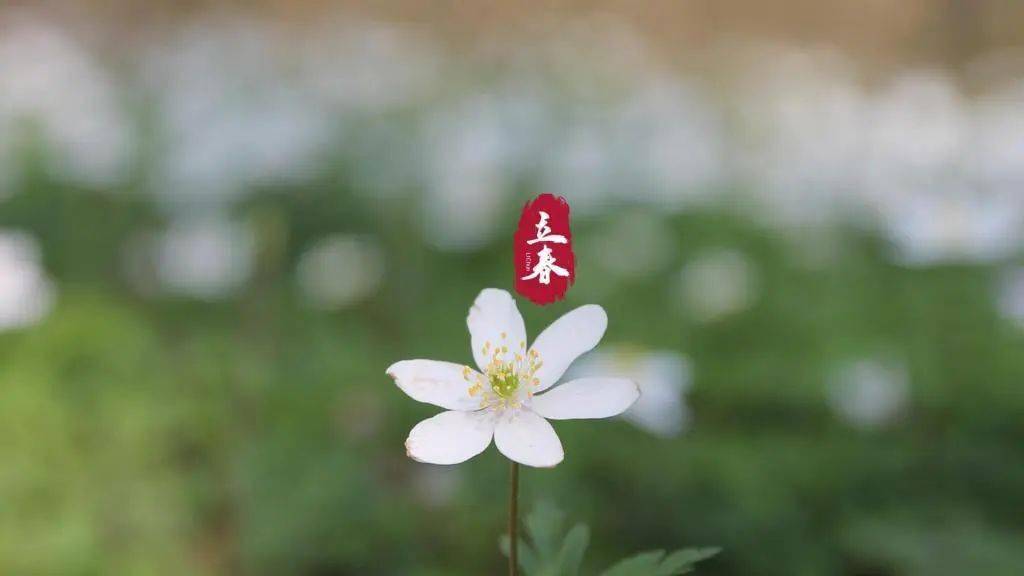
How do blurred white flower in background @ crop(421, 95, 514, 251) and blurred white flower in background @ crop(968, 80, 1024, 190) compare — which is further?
blurred white flower in background @ crop(421, 95, 514, 251)

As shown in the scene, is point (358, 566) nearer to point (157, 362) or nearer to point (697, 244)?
point (157, 362)

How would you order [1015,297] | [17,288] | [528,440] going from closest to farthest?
[528,440] < [1015,297] < [17,288]

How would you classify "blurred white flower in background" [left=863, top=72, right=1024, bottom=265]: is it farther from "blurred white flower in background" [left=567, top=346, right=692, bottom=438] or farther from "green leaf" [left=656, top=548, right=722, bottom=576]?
"green leaf" [left=656, top=548, right=722, bottom=576]

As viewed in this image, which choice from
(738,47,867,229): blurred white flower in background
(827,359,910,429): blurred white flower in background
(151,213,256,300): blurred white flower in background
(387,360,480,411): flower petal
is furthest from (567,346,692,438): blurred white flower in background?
(738,47,867,229): blurred white flower in background

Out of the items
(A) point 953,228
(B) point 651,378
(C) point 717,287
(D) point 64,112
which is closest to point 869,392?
(A) point 953,228

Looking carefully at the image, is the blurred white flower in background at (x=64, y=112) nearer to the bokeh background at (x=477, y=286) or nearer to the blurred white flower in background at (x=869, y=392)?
the bokeh background at (x=477, y=286)

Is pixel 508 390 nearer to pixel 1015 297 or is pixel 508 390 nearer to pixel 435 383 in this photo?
pixel 435 383

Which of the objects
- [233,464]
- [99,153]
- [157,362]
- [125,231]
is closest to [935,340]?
[233,464]
